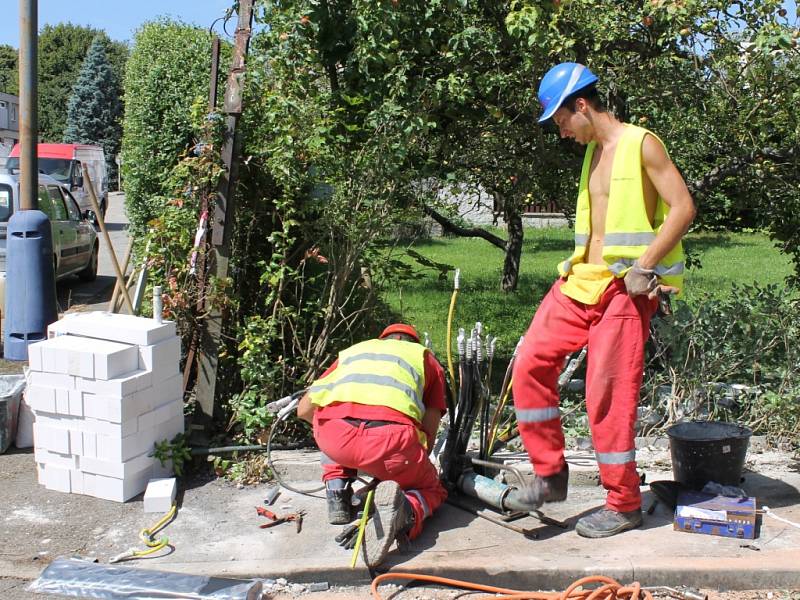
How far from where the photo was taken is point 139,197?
38.0 feet

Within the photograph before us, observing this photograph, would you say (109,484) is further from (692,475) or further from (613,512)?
(692,475)

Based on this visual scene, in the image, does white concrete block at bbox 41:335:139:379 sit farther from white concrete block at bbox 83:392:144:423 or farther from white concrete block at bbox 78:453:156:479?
white concrete block at bbox 78:453:156:479

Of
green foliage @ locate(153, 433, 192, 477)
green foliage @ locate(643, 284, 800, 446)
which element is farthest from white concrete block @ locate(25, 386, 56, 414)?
green foliage @ locate(643, 284, 800, 446)

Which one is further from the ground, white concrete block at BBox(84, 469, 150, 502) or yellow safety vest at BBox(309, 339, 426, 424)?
yellow safety vest at BBox(309, 339, 426, 424)

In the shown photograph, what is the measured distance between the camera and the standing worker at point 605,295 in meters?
3.95

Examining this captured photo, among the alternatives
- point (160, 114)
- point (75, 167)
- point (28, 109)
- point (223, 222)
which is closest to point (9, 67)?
point (75, 167)

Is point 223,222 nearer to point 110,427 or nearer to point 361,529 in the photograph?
point 110,427

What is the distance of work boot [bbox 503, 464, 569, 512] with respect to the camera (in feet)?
13.7

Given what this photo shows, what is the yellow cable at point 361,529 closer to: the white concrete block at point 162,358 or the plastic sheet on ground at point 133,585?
the plastic sheet on ground at point 133,585

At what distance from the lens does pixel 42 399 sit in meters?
4.66

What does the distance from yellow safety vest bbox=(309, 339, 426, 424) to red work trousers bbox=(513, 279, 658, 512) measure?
0.48 metres

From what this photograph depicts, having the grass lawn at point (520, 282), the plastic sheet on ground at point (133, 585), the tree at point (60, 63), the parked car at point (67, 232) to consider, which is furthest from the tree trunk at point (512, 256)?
the tree at point (60, 63)

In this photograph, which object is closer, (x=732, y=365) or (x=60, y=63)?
(x=732, y=365)

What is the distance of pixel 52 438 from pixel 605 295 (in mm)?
2952
